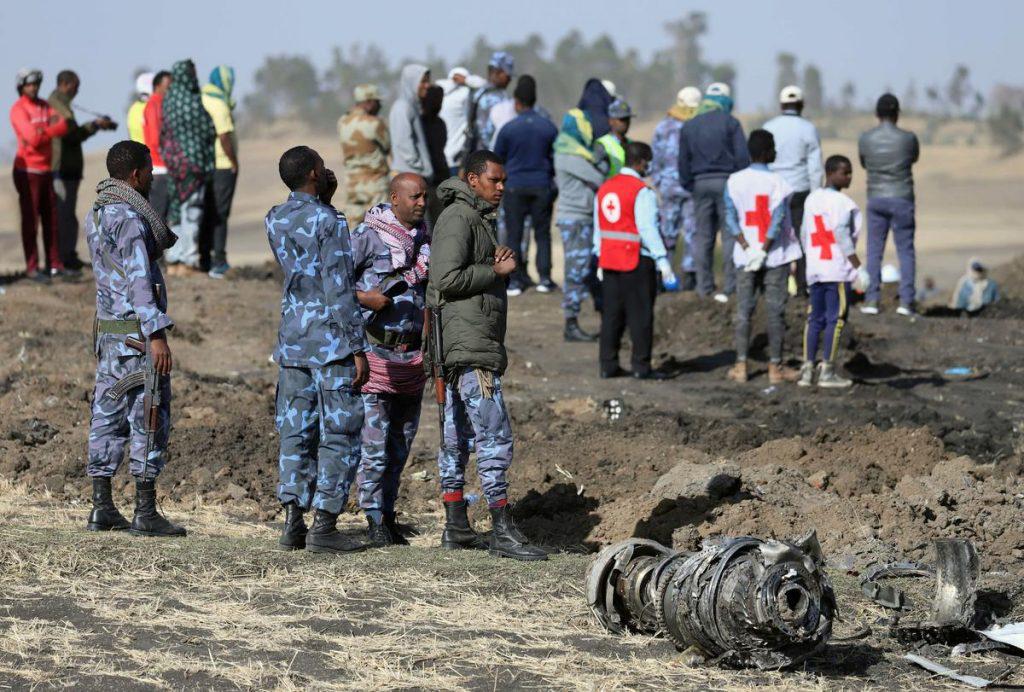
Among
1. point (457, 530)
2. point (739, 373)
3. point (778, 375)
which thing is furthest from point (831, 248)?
point (457, 530)

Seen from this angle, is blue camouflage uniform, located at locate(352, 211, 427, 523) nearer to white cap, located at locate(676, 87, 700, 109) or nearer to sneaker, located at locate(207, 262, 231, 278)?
sneaker, located at locate(207, 262, 231, 278)

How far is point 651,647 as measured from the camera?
20.6ft

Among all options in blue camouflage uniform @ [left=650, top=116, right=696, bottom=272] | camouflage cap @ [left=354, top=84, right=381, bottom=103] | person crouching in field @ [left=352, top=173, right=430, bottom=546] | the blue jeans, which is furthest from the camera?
blue camouflage uniform @ [left=650, top=116, right=696, bottom=272]

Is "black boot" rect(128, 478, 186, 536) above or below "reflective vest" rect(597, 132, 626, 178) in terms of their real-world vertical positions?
below

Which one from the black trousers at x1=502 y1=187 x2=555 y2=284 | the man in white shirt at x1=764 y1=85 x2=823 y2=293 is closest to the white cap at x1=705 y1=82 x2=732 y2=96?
the man in white shirt at x1=764 y1=85 x2=823 y2=293

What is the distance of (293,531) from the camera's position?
7.81 meters

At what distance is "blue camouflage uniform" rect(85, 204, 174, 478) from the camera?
7754 mm

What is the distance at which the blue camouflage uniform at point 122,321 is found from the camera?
775cm

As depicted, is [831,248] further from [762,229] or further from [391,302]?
[391,302]

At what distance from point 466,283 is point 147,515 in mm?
2023

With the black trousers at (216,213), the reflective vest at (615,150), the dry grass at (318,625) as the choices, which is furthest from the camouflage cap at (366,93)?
the dry grass at (318,625)

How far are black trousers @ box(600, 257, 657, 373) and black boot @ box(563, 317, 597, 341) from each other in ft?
4.75


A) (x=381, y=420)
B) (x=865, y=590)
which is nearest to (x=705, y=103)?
(x=381, y=420)

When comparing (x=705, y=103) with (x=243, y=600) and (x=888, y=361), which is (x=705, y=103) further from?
(x=243, y=600)
